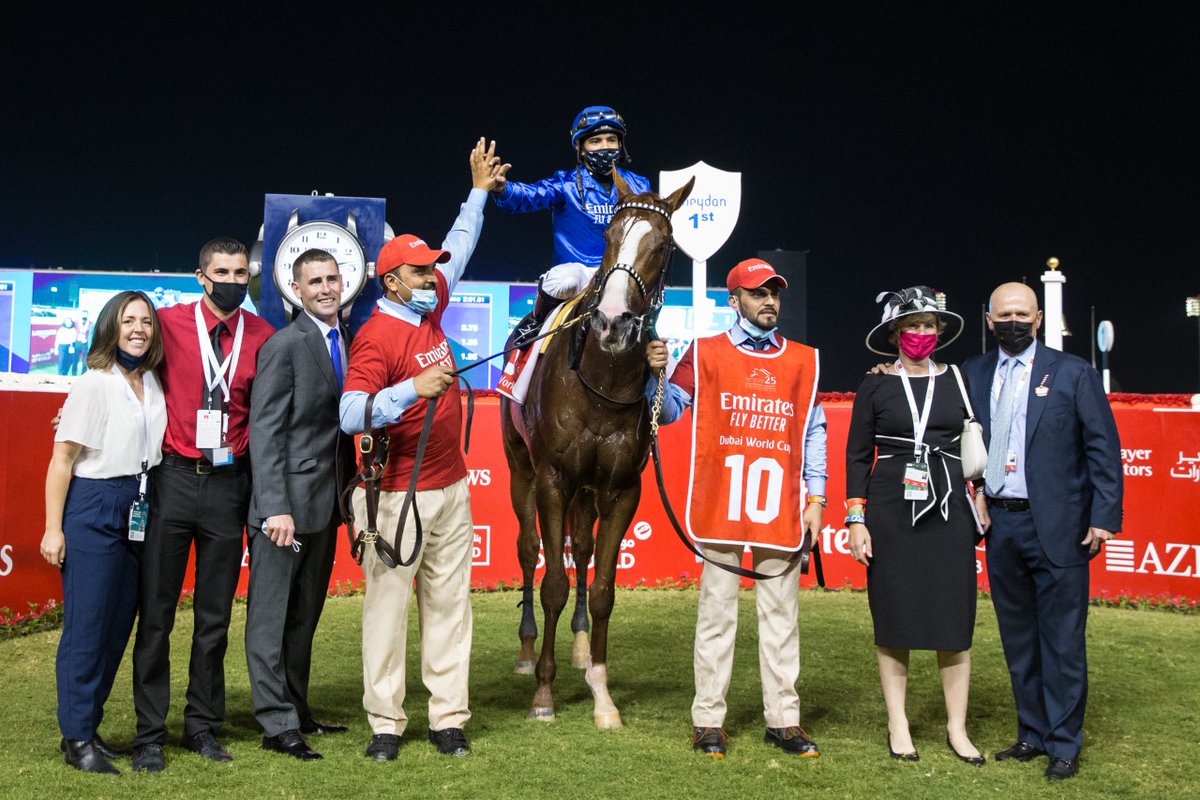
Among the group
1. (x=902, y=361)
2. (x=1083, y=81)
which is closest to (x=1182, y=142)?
(x=1083, y=81)

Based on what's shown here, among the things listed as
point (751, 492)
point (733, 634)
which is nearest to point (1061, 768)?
point (733, 634)

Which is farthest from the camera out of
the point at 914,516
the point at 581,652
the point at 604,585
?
the point at 581,652

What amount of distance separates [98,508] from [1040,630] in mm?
3497

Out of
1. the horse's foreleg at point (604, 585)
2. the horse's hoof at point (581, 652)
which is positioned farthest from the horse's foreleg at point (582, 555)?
the horse's foreleg at point (604, 585)

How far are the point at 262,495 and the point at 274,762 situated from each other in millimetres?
975

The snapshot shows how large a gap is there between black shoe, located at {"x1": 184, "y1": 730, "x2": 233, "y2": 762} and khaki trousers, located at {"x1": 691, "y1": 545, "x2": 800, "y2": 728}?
1.77m

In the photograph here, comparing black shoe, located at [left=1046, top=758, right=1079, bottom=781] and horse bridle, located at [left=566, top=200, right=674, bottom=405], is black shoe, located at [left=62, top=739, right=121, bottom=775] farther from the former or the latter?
black shoe, located at [left=1046, top=758, right=1079, bottom=781]

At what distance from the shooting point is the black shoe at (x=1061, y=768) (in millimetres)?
3862

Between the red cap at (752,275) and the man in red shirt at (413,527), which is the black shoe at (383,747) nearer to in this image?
the man in red shirt at (413,527)

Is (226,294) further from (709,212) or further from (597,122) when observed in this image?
(709,212)

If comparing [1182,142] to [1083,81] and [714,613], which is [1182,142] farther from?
[714,613]

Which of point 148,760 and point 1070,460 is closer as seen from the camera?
point 148,760

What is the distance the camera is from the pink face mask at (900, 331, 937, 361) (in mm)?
4094

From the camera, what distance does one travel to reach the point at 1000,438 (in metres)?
4.14
